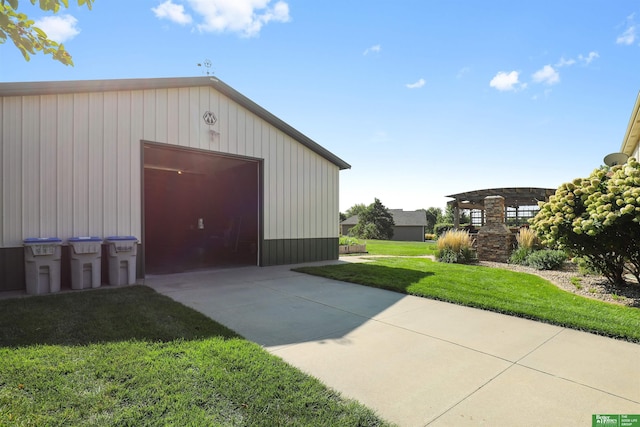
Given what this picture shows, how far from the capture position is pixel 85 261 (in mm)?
5828

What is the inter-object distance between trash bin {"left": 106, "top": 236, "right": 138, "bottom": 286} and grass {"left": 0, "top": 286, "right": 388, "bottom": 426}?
2.34m

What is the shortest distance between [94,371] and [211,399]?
3.67ft

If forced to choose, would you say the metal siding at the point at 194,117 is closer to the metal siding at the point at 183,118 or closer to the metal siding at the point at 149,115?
the metal siding at the point at 183,118

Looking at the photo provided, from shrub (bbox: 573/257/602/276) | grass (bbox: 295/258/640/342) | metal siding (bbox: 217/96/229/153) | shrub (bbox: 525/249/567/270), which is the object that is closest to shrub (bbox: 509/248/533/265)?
shrub (bbox: 525/249/567/270)

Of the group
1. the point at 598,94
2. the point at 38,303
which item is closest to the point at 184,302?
the point at 38,303

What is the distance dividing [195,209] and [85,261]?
9.35 meters

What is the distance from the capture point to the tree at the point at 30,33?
67.3 inches

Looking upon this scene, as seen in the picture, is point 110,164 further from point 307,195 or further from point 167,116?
point 307,195

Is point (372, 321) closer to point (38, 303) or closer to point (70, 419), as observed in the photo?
point (70, 419)

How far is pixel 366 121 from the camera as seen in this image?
1170 centimetres

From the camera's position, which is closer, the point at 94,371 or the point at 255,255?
the point at 94,371

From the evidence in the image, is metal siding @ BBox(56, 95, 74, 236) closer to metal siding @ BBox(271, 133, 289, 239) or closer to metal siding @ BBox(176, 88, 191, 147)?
metal siding @ BBox(176, 88, 191, 147)

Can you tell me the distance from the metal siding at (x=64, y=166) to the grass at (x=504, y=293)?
5129 mm

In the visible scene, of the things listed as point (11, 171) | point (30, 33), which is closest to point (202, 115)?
point (11, 171)
